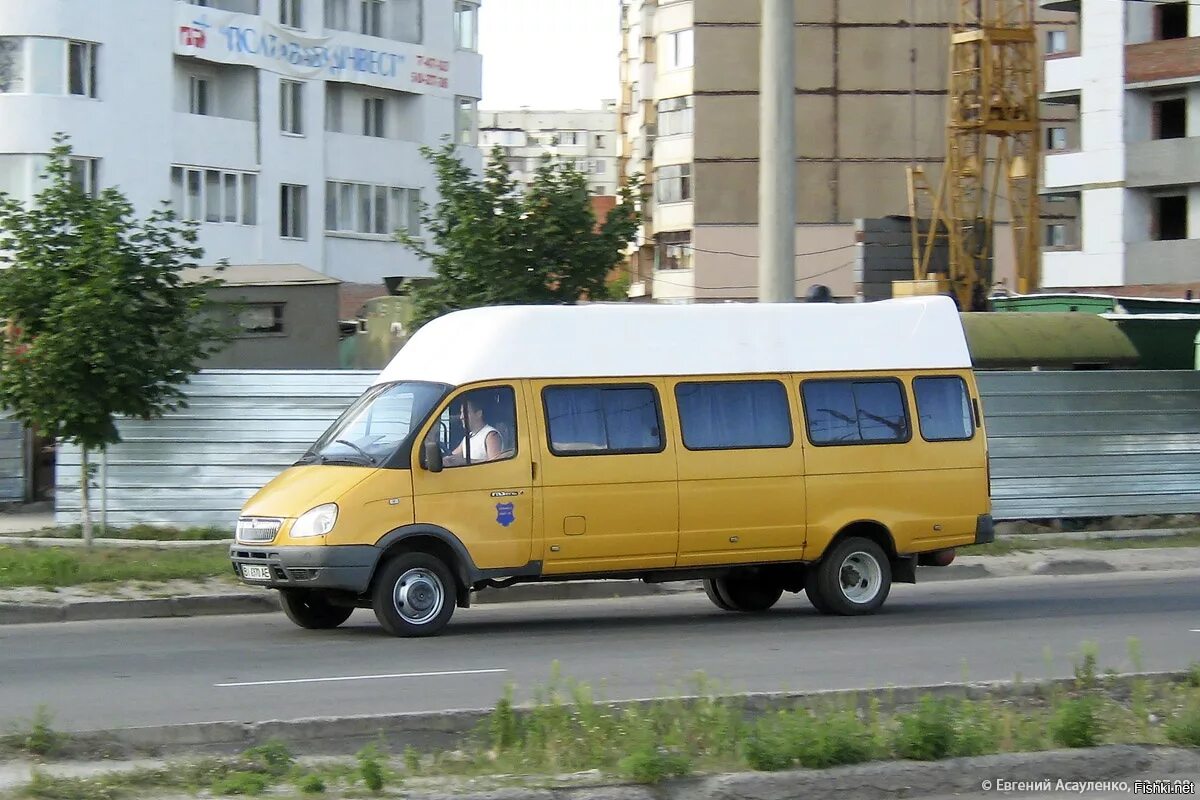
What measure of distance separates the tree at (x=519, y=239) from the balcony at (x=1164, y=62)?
34.5m

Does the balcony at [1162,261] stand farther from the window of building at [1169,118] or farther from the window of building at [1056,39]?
the window of building at [1056,39]

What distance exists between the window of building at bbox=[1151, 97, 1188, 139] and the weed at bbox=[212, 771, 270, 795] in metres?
50.5

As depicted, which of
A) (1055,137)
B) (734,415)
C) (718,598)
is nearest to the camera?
(734,415)

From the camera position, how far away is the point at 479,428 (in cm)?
1292

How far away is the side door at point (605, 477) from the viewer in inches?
514

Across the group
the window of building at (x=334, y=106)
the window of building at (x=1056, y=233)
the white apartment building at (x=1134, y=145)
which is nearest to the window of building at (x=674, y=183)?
the white apartment building at (x=1134, y=145)

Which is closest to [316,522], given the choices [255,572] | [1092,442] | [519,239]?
[255,572]

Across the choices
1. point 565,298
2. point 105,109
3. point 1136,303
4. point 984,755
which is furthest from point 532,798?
point 105,109

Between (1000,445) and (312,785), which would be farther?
(1000,445)

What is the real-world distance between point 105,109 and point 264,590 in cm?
3059

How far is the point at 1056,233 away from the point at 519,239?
65919mm

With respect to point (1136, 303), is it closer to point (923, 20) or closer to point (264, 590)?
point (264, 590)

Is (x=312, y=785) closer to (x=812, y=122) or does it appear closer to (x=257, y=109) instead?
(x=257, y=109)

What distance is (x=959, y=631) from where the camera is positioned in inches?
510
